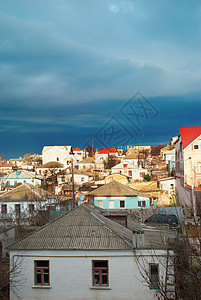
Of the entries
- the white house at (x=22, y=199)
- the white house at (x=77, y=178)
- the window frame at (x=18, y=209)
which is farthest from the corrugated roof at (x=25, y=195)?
the white house at (x=77, y=178)

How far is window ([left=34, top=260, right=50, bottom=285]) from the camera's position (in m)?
12.9

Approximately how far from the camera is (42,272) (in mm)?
12852

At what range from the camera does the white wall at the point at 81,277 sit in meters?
12.4

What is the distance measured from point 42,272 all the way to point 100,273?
235 centimetres

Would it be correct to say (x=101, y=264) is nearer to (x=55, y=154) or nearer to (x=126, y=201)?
(x=126, y=201)

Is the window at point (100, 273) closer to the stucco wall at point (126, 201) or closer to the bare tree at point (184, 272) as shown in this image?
the bare tree at point (184, 272)

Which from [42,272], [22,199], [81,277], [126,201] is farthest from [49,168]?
[81,277]

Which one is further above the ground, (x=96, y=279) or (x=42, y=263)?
(x=42, y=263)

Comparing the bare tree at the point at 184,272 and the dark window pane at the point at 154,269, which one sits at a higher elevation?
the bare tree at the point at 184,272

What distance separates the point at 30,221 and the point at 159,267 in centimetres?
1718

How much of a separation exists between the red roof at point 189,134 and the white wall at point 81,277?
79.4 ft

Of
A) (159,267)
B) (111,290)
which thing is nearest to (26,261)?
(111,290)

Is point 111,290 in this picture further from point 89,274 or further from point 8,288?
point 8,288

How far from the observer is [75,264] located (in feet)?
41.8
